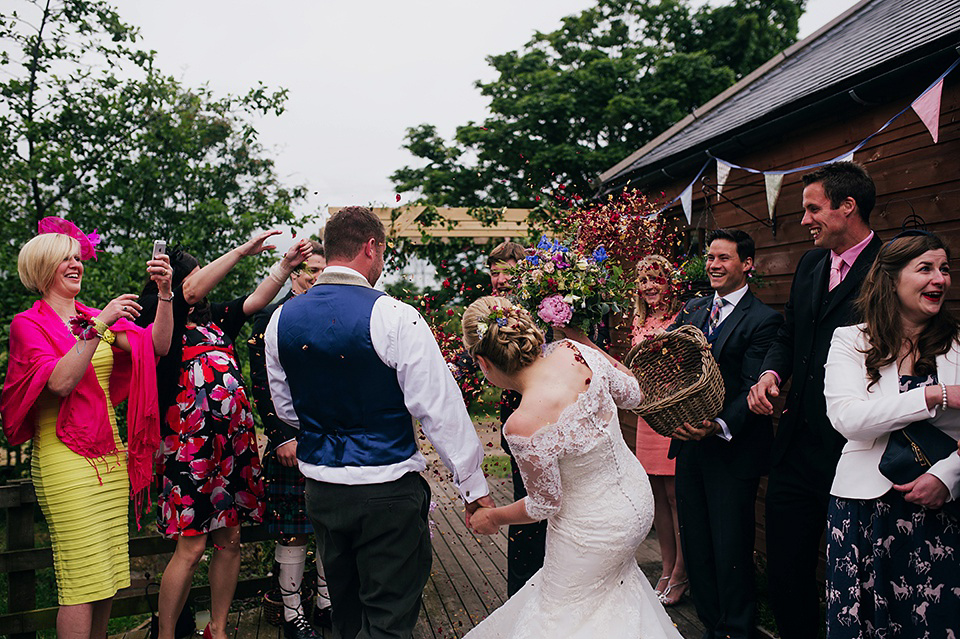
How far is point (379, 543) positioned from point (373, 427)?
493 mm

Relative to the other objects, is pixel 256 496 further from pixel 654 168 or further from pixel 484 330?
pixel 654 168

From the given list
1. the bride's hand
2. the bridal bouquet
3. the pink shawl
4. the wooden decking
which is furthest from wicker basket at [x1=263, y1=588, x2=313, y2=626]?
the bridal bouquet

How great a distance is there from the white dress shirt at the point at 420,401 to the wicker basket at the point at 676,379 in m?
1.00

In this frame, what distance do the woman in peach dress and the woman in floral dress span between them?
7.72ft

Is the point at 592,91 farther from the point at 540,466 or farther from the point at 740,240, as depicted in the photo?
the point at 540,466

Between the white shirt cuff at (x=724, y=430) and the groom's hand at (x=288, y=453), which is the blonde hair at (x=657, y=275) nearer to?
the white shirt cuff at (x=724, y=430)

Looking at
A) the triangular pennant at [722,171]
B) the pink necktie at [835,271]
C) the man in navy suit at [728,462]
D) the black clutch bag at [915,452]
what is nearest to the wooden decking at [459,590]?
the man in navy suit at [728,462]

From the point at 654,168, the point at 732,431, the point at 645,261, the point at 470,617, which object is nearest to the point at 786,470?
the point at 732,431

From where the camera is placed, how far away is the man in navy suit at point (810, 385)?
318 cm

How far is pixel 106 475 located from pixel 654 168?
5.45 m

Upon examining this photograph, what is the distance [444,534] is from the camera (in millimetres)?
6074

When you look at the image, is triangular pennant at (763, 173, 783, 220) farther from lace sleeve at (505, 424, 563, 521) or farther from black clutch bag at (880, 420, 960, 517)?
lace sleeve at (505, 424, 563, 521)

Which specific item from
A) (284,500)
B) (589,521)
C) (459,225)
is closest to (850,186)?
(589,521)

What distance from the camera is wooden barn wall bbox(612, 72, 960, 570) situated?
3.64 m
